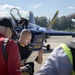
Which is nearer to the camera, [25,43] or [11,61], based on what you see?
[11,61]

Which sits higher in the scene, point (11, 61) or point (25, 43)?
point (11, 61)

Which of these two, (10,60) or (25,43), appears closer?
(10,60)

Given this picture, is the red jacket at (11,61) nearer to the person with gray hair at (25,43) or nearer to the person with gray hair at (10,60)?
the person with gray hair at (10,60)

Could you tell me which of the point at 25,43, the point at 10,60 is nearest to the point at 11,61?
the point at 10,60

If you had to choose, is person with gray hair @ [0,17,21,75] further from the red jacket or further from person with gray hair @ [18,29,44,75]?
person with gray hair @ [18,29,44,75]

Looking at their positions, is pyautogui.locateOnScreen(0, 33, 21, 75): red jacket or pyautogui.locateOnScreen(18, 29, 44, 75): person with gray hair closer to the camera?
pyautogui.locateOnScreen(0, 33, 21, 75): red jacket

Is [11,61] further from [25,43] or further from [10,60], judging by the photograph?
[25,43]

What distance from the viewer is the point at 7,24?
277cm

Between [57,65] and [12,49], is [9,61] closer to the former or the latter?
[12,49]

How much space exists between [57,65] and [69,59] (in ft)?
0.25

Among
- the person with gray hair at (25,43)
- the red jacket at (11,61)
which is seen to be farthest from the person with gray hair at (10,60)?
the person with gray hair at (25,43)

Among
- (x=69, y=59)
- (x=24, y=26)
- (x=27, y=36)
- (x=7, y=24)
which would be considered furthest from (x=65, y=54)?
(x=24, y=26)

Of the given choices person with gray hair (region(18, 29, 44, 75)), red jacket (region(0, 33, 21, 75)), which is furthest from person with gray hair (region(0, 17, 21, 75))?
person with gray hair (region(18, 29, 44, 75))

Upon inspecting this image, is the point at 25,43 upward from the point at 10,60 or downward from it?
downward
